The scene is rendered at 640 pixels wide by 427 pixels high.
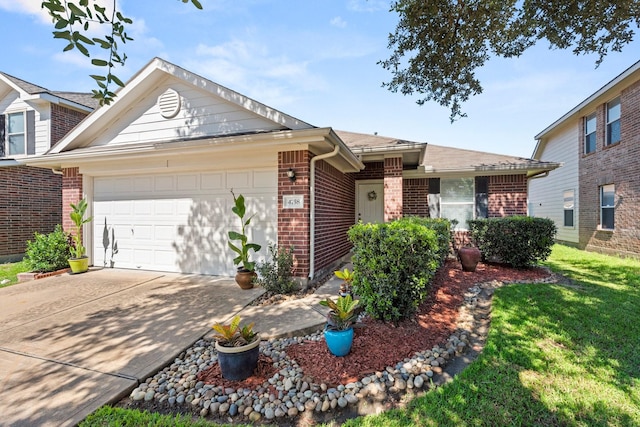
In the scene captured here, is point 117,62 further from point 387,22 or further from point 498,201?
point 498,201

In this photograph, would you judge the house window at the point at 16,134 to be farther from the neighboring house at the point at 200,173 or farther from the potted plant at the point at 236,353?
the potted plant at the point at 236,353

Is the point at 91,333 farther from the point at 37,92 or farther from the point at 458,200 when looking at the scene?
the point at 37,92

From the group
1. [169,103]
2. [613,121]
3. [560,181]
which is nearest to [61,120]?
[169,103]

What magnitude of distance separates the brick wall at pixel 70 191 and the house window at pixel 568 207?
18.8 metres

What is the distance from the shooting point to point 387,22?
5902 mm

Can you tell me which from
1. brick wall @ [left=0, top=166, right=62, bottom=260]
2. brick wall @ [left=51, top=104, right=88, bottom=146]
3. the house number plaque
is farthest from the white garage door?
brick wall @ [left=51, top=104, right=88, bottom=146]

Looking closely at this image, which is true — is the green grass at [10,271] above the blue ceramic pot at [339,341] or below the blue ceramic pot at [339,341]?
below

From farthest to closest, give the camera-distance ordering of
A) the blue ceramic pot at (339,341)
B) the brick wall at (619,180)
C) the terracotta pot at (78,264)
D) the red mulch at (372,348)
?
the brick wall at (619,180)
the terracotta pot at (78,264)
the blue ceramic pot at (339,341)
the red mulch at (372,348)

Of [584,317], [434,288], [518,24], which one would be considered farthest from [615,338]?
[518,24]

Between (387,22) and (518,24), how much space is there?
2.44 m

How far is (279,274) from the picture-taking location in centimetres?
564

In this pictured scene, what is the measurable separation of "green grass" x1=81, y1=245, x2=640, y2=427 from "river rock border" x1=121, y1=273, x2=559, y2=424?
0.58 feet

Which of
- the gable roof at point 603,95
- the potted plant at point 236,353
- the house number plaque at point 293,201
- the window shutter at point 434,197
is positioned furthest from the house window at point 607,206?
the potted plant at point 236,353

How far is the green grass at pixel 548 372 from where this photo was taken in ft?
7.82
